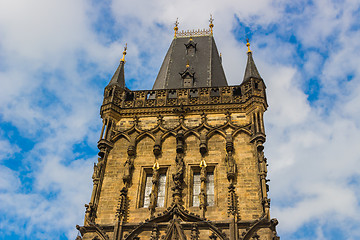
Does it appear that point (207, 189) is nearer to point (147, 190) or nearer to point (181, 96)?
point (147, 190)

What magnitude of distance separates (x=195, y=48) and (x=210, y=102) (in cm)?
593

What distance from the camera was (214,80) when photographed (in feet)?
72.0

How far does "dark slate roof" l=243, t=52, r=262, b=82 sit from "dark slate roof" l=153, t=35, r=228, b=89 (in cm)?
185

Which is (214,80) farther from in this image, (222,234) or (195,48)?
(222,234)

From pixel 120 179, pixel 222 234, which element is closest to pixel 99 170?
pixel 120 179

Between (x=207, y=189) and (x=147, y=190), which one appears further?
(x=147, y=190)

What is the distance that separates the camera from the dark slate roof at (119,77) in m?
20.5

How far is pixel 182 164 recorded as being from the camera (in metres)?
16.8

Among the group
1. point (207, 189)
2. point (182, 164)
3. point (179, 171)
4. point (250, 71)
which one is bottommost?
point (207, 189)

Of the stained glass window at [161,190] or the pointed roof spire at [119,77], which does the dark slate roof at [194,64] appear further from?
the stained glass window at [161,190]

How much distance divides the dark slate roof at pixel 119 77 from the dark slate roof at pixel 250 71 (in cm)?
537

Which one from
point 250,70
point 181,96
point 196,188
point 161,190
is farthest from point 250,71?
point 161,190

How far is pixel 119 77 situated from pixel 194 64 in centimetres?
409

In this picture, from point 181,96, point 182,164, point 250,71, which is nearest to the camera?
point 182,164
